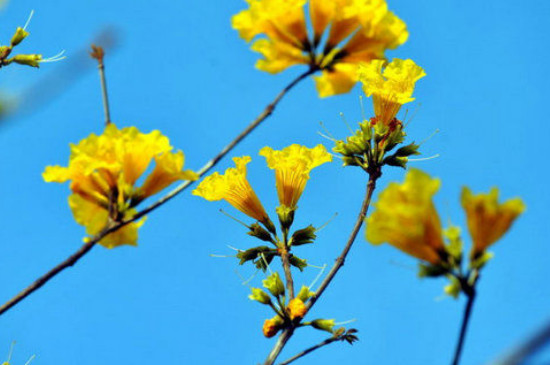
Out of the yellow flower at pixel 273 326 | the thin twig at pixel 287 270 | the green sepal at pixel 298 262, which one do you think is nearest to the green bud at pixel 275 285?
the thin twig at pixel 287 270

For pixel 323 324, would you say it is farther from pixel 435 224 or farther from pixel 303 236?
pixel 435 224

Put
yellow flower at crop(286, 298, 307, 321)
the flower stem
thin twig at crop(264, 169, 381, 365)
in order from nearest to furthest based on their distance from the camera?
1. the flower stem
2. thin twig at crop(264, 169, 381, 365)
3. yellow flower at crop(286, 298, 307, 321)

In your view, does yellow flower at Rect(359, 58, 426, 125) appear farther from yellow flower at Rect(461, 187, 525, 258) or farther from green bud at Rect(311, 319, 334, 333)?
yellow flower at Rect(461, 187, 525, 258)

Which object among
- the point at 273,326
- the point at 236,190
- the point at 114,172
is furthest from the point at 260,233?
the point at 114,172

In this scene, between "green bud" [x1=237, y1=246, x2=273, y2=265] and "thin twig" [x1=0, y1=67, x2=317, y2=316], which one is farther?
"green bud" [x1=237, y1=246, x2=273, y2=265]

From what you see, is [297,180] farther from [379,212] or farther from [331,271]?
[379,212]

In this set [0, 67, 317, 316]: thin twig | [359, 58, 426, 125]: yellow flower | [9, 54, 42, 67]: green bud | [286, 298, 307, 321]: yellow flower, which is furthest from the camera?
[359, 58, 426, 125]: yellow flower

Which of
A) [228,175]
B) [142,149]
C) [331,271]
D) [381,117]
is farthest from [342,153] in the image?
[142,149]

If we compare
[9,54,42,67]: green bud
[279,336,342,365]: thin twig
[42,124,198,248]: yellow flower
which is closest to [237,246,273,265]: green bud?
[279,336,342,365]: thin twig
